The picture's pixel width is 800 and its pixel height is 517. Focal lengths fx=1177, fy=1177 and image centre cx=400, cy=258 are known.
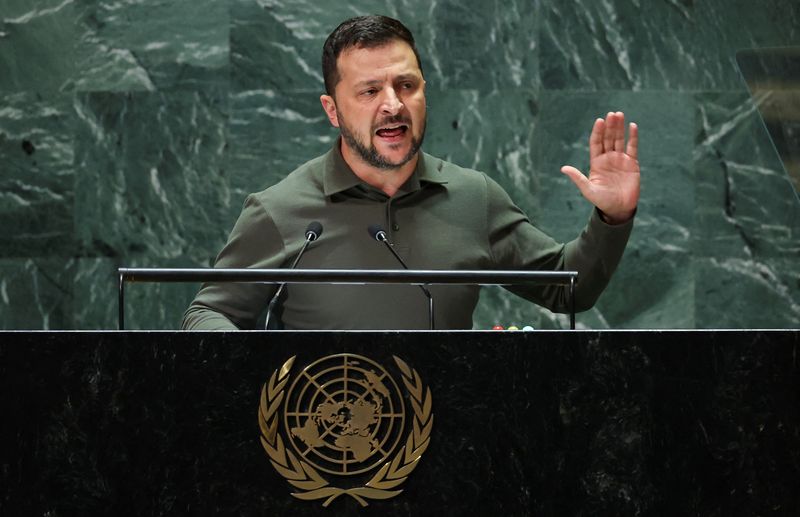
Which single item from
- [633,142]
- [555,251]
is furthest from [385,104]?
[633,142]

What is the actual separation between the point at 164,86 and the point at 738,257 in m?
2.50

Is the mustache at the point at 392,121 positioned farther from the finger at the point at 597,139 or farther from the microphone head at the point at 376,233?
the microphone head at the point at 376,233

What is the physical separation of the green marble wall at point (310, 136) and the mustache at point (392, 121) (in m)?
1.65

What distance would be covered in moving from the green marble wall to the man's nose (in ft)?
5.47

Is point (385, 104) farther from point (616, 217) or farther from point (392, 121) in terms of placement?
point (616, 217)

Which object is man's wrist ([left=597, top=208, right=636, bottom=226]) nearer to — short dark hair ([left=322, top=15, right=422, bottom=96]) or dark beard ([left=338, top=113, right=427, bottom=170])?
dark beard ([left=338, top=113, right=427, bottom=170])
